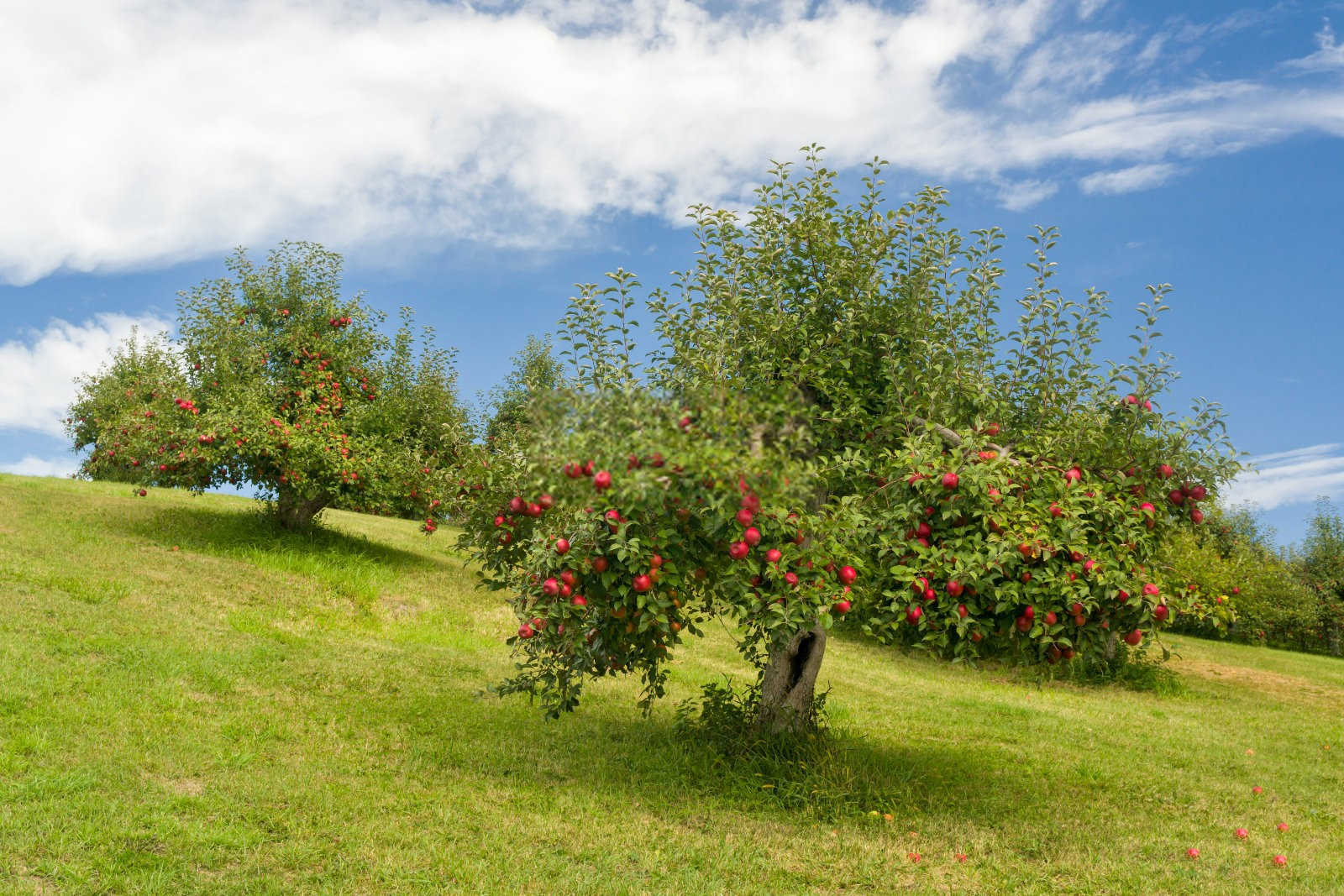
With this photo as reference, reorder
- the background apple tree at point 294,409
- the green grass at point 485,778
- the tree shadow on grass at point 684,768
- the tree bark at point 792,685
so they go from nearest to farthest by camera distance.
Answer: the green grass at point 485,778
the tree shadow on grass at point 684,768
the tree bark at point 792,685
the background apple tree at point 294,409

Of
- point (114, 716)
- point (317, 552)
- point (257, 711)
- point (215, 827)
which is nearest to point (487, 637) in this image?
point (317, 552)

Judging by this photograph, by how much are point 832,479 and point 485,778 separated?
16.1 feet

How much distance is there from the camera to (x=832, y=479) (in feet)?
32.3

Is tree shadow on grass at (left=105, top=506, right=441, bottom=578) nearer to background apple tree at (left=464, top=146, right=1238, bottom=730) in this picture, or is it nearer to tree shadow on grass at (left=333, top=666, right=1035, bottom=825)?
tree shadow on grass at (left=333, top=666, right=1035, bottom=825)

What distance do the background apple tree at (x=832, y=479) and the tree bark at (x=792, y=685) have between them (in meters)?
0.03

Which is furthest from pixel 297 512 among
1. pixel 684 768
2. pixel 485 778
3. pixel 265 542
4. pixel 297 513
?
pixel 684 768

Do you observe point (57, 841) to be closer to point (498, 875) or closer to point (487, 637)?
point (498, 875)

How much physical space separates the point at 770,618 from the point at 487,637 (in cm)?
1206

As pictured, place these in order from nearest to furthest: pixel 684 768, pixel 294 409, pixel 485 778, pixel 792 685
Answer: pixel 485 778
pixel 684 768
pixel 792 685
pixel 294 409

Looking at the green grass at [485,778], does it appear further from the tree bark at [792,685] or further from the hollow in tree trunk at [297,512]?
the hollow in tree trunk at [297,512]

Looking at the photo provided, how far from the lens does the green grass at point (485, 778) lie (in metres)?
7.39

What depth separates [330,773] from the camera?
362 inches

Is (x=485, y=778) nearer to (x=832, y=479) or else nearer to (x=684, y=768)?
(x=684, y=768)

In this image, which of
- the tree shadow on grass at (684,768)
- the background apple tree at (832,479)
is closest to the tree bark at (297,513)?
the tree shadow on grass at (684,768)
